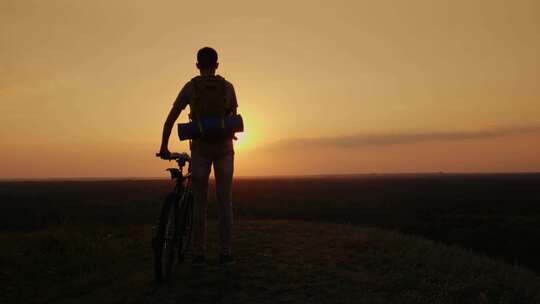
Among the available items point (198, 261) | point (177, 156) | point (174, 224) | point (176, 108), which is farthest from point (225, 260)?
point (176, 108)

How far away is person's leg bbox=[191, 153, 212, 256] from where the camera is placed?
20.4 feet

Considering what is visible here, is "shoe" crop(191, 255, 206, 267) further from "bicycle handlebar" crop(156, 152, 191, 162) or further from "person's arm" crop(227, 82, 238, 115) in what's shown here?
"person's arm" crop(227, 82, 238, 115)

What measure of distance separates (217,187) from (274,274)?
1338 mm

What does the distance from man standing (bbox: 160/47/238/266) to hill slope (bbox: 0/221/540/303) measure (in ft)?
2.79

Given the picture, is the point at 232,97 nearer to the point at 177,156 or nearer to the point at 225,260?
the point at 177,156

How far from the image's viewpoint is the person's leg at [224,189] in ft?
20.6

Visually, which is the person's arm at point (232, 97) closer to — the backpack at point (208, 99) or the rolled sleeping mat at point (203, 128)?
the backpack at point (208, 99)

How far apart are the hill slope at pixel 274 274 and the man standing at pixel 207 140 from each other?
85cm

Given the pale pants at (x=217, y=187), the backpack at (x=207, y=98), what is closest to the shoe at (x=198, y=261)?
the pale pants at (x=217, y=187)

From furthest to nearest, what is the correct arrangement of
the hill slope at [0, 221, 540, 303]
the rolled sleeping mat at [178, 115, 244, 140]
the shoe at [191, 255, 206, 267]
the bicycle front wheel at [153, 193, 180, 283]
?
1. the shoe at [191, 255, 206, 267]
2. the rolled sleeping mat at [178, 115, 244, 140]
3. the bicycle front wheel at [153, 193, 180, 283]
4. the hill slope at [0, 221, 540, 303]

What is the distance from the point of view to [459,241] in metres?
22.0

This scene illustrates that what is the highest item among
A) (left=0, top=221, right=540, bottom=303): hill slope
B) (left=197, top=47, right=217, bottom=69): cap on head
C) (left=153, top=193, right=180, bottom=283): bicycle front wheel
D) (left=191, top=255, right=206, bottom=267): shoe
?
A: (left=197, top=47, right=217, bottom=69): cap on head

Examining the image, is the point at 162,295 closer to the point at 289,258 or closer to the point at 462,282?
the point at 289,258

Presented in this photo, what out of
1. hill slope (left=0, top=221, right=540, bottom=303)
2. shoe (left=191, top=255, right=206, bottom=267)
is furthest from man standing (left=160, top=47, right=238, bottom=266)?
hill slope (left=0, top=221, right=540, bottom=303)
